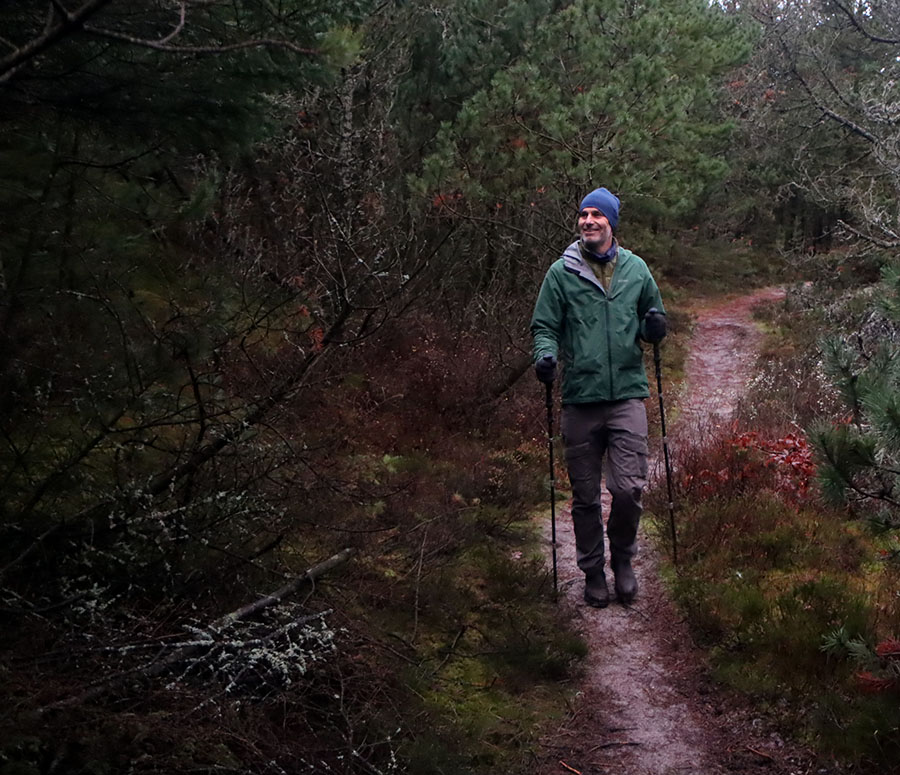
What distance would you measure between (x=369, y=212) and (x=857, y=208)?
8.15 meters

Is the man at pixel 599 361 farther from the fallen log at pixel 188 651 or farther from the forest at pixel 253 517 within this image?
the fallen log at pixel 188 651

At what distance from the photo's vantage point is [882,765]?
362 centimetres

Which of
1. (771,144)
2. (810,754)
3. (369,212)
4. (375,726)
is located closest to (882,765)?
(810,754)

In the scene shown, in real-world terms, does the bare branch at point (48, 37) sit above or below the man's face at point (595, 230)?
above

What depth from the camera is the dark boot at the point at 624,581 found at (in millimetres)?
5684

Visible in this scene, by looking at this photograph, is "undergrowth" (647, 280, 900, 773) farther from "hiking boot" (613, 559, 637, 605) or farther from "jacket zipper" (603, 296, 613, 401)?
"jacket zipper" (603, 296, 613, 401)

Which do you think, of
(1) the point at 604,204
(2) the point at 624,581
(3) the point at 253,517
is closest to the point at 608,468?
(2) the point at 624,581

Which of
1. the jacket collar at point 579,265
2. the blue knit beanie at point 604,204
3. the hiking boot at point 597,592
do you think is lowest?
the hiking boot at point 597,592

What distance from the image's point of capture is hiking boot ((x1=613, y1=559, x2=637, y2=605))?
5684mm

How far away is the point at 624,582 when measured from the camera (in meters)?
5.68

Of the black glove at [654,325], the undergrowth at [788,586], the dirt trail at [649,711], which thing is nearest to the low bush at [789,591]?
the undergrowth at [788,586]

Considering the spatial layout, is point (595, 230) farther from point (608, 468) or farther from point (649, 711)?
point (649, 711)

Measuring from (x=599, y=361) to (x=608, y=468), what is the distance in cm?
67

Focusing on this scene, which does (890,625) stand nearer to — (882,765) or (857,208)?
(882,765)
